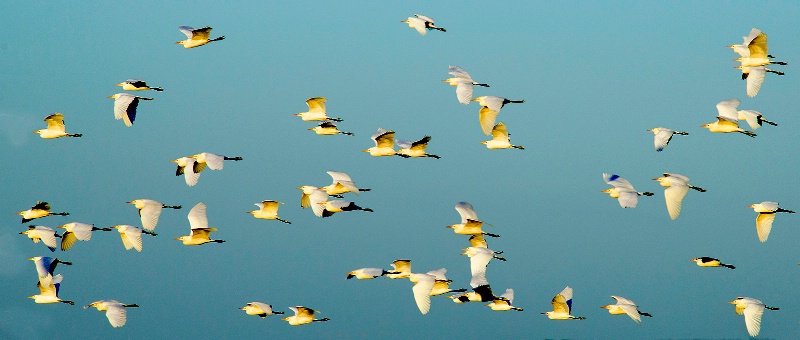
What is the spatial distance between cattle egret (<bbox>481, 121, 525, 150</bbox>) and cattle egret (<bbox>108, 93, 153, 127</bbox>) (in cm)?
1554

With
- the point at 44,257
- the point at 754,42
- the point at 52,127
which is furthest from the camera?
the point at 52,127

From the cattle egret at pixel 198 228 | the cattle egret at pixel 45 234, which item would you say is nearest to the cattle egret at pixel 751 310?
the cattle egret at pixel 198 228

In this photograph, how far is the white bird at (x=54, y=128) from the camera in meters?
56.3

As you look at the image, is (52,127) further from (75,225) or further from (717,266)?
(717,266)

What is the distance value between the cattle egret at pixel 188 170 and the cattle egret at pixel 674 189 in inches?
755

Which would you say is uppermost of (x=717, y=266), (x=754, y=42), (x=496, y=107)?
(x=754, y=42)

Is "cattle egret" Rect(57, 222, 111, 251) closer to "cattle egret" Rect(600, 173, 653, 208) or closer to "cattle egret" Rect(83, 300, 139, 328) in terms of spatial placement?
"cattle egret" Rect(83, 300, 139, 328)

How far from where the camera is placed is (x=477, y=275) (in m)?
50.7

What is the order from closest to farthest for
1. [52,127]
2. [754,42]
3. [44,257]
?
1. [754,42]
2. [44,257]
3. [52,127]

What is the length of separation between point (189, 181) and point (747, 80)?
78.1ft

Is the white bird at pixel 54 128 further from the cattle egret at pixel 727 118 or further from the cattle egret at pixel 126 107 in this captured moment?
the cattle egret at pixel 727 118

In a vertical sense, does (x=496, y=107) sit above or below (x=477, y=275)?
above

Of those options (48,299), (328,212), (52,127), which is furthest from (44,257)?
(328,212)

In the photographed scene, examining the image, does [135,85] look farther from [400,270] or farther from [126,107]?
[400,270]
